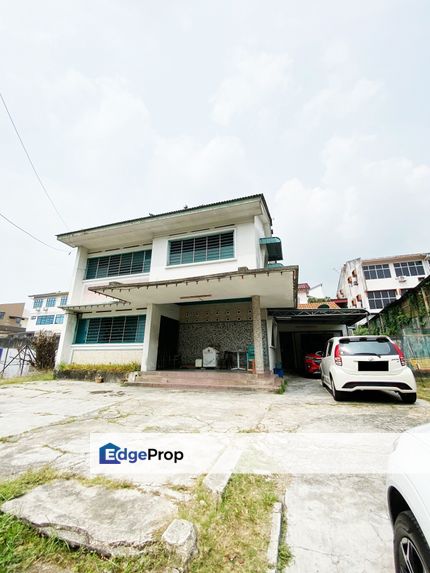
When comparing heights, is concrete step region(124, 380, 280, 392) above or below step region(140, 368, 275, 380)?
below

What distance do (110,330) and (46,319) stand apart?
25.4m

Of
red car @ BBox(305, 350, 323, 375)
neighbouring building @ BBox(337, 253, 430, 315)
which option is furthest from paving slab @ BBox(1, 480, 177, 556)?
neighbouring building @ BBox(337, 253, 430, 315)

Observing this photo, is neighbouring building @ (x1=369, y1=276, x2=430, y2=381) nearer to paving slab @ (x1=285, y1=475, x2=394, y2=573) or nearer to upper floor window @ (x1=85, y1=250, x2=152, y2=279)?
paving slab @ (x1=285, y1=475, x2=394, y2=573)

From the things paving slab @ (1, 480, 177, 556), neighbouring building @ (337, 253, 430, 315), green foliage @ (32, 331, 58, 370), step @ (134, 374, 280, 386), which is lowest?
paving slab @ (1, 480, 177, 556)

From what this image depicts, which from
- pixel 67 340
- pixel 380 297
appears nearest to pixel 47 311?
pixel 67 340

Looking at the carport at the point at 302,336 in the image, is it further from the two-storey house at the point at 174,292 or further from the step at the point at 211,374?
the step at the point at 211,374

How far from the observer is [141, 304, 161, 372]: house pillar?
10305 mm

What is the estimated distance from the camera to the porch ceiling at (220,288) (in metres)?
7.71

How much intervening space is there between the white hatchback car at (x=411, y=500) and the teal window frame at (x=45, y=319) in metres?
36.5

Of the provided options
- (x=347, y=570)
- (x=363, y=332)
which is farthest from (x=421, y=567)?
(x=363, y=332)

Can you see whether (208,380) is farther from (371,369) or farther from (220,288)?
(371,369)

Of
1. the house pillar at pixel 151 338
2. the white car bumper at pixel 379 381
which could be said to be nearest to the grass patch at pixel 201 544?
the white car bumper at pixel 379 381

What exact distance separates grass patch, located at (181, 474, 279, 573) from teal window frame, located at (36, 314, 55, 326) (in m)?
35.4

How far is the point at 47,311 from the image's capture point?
3127cm
